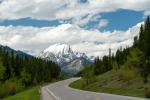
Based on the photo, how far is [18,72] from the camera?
138m

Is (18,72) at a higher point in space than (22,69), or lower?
lower

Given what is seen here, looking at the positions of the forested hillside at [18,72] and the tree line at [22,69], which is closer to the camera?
the forested hillside at [18,72]

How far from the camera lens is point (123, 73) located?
82.4 metres

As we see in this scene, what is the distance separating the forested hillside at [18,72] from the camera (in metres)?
99.0

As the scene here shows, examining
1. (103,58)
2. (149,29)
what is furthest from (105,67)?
(149,29)

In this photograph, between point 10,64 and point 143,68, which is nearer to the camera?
point 143,68

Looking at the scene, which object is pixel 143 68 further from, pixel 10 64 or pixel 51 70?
pixel 51 70

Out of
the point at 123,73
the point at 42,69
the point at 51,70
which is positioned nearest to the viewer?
the point at 123,73

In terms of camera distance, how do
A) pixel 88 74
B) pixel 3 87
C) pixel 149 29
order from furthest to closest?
1. pixel 88 74
2. pixel 3 87
3. pixel 149 29

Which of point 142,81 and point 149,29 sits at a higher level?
point 149,29

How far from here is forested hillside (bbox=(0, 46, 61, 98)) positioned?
325ft

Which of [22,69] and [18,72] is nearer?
[18,72]

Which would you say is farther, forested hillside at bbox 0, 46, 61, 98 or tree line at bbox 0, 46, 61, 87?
tree line at bbox 0, 46, 61, 87

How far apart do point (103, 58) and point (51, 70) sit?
3067 cm
